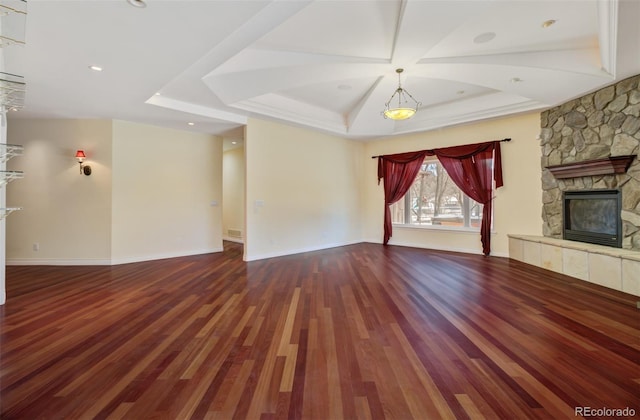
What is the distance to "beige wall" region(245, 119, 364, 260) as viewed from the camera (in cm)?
577

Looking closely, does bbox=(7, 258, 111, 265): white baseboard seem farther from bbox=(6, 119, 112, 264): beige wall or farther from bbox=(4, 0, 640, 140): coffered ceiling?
bbox=(4, 0, 640, 140): coffered ceiling

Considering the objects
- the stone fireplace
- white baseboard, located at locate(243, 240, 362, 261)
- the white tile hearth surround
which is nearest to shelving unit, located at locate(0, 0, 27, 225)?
white baseboard, located at locate(243, 240, 362, 261)

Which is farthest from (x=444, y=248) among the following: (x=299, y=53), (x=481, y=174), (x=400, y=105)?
(x=299, y=53)

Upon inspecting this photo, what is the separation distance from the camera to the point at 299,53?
12.0ft

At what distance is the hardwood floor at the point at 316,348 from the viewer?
164cm


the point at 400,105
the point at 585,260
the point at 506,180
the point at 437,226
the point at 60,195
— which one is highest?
the point at 400,105

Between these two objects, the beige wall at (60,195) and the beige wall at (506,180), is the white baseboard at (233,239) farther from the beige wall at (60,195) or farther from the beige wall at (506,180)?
the beige wall at (506,180)

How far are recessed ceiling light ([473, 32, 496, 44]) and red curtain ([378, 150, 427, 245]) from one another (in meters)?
3.47

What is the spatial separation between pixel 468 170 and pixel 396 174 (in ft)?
5.58

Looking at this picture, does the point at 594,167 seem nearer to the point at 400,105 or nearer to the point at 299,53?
the point at 400,105

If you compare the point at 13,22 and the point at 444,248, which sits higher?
the point at 13,22

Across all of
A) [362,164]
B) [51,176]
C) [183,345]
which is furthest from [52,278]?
[362,164]

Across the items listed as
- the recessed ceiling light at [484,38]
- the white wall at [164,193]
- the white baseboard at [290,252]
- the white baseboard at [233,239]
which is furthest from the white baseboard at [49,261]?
the recessed ceiling light at [484,38]

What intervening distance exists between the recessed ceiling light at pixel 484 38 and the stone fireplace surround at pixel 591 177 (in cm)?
228
